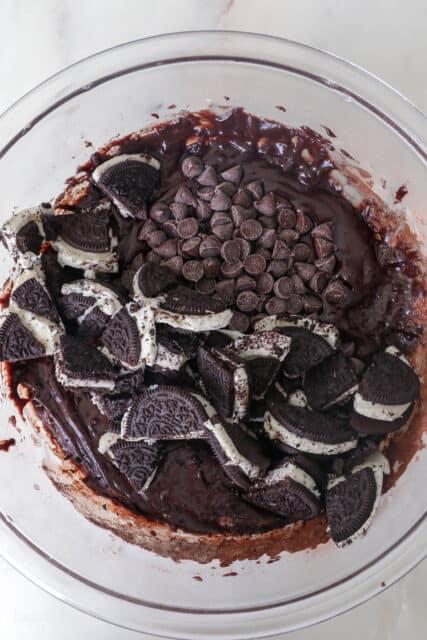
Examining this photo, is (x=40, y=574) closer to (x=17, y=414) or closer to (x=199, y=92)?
(x=17, y=414)

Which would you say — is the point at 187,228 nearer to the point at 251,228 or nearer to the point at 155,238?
the point at 155,238

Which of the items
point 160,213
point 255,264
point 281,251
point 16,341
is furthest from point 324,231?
point 16,341

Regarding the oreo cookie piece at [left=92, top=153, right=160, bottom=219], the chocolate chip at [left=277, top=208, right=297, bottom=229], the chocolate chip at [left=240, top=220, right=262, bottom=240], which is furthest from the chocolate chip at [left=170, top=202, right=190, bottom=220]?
the chocolate chip at [left=277, top=208, right=297, bottom=229]

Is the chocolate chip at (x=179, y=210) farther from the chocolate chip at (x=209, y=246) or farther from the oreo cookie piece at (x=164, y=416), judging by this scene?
the oreo cookie piece at (x=164, y=416)

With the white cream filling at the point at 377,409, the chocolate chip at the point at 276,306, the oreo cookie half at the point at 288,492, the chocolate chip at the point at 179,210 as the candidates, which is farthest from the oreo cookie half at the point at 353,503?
the chocolate chip at the point at 179,210

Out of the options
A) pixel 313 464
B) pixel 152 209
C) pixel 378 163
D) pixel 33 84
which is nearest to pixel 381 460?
pixel 313 464
